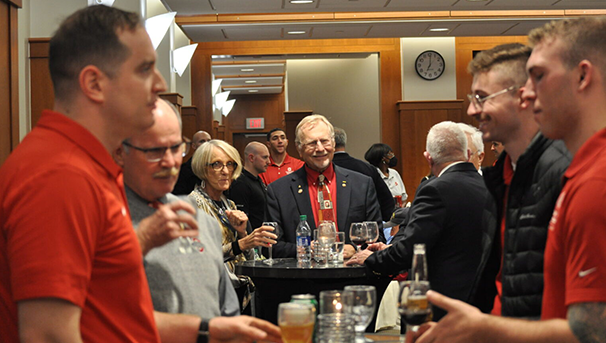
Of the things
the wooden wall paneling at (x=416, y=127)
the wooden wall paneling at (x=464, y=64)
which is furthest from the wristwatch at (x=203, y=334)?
the wooden wall paneling at (x=464, y=64)

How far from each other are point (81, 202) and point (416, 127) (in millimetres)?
11377

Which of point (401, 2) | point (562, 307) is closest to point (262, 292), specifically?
point (562, 307)

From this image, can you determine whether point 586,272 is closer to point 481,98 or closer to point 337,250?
point 481,98

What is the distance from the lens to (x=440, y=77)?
40.1ft

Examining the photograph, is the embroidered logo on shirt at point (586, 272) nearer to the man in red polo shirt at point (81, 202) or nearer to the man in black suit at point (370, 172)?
the man in red polo shirt at point (81, 202)

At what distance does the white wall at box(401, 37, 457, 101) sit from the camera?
1220 cm

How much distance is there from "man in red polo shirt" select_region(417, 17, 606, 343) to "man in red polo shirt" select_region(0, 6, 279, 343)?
2.59 feet

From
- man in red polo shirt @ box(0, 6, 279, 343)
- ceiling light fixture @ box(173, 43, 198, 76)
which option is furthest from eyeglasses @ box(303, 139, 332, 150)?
ceiling light fixture @ box(173, 43, 198, 76)

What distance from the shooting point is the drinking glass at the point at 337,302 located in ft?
5.42

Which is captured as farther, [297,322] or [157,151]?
[157,151]

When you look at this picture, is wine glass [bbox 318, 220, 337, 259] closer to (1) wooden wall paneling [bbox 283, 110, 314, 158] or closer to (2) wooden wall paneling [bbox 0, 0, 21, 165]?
(2) wooden wall paneling [bbox 0, 0, 21, 165]

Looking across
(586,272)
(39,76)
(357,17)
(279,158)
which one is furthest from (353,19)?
(586,272)

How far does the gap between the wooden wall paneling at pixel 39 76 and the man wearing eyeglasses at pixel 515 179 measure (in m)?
4.02

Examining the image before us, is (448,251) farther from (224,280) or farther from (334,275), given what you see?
(224,280)
